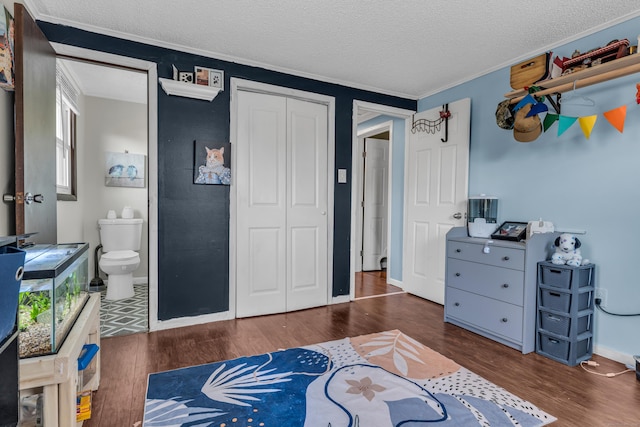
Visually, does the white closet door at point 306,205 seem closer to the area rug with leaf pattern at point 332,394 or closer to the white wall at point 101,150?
the area rug with leaf pattern at point 332,394

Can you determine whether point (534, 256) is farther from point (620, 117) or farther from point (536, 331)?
point (620, 117)

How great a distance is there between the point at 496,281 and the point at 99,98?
15.1ft

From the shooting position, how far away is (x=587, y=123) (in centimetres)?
228

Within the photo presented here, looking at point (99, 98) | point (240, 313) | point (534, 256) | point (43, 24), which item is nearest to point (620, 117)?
point (534, 256)

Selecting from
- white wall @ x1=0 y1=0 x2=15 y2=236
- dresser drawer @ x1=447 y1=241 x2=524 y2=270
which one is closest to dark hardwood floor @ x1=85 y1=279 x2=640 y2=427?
dresser drawer @ x1=447 y1=241 x2=524 y2=270

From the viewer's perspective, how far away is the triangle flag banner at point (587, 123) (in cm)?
226

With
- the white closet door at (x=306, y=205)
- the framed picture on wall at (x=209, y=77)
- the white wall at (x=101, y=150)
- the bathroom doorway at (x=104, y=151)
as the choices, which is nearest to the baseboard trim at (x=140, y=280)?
the bathroom doorway at (x=104, y=151)

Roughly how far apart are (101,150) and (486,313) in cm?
439

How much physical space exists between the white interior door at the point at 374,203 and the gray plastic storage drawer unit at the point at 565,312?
3.05m

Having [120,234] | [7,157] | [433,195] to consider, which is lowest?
[120,234]

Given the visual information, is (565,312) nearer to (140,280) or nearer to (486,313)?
(486,313)

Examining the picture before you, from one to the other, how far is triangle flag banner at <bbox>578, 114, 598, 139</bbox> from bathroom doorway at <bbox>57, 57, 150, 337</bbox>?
12.6 ft

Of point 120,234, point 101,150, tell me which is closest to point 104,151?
point 101,150

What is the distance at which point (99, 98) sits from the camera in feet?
13.3
